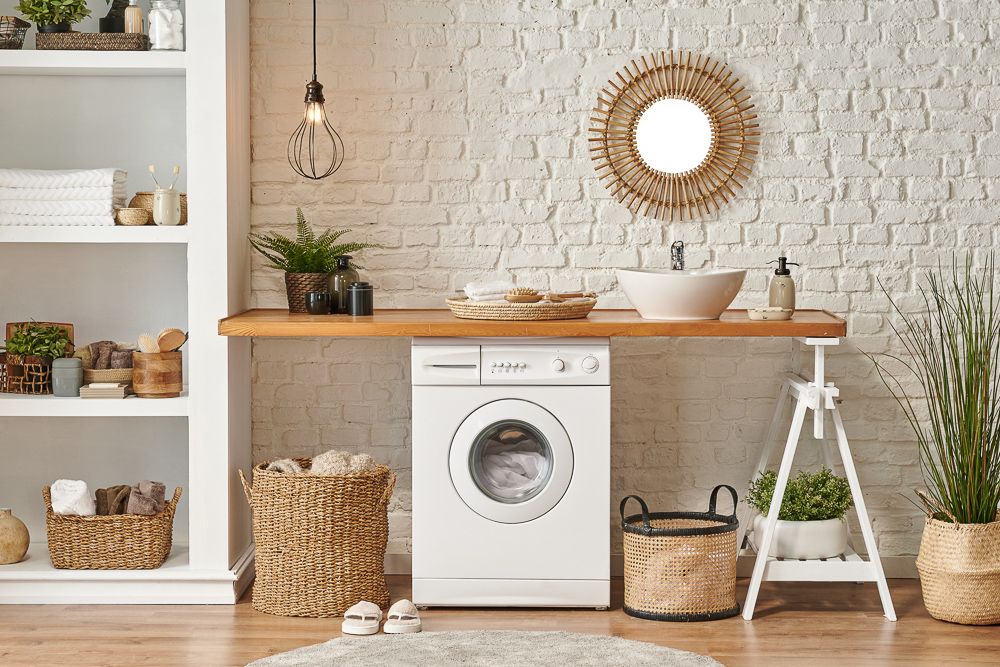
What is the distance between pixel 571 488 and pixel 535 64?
1.47 meters

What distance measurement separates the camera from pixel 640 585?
326cm

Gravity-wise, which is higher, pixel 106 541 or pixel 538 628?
pixel 106 541

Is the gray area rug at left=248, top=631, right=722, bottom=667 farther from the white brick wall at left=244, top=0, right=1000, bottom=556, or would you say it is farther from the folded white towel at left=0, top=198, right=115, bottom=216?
the folded white towel at left=0, top=198, right=115, bottom=216

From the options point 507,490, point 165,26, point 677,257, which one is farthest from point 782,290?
point 165,26

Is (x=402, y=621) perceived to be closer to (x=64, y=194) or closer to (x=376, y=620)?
(x=376, y=620)

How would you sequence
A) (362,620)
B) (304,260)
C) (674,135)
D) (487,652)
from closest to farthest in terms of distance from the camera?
1. (487,652)
2. (362,620)
3. (304,260)
4. (674,135)

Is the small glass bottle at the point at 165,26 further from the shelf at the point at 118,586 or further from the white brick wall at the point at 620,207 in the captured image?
the shelf at the point at 118,586

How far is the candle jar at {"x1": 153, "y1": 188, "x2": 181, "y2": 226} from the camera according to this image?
3393 mm

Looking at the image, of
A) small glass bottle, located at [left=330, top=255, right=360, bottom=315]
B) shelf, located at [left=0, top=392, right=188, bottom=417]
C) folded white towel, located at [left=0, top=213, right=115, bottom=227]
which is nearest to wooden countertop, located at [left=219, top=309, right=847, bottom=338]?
small glass bottle, located at [left=330, top=255, right=360, bottom=315]

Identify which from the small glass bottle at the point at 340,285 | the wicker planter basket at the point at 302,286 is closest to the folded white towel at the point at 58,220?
the wicker planter basket at the point at 302,286

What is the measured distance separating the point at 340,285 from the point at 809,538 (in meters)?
1.68

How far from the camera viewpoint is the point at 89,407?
3.38m

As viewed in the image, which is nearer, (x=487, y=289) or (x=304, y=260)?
(x=487, y=289)

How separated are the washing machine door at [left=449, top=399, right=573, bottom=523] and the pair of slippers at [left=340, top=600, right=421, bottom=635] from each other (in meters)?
0.37
